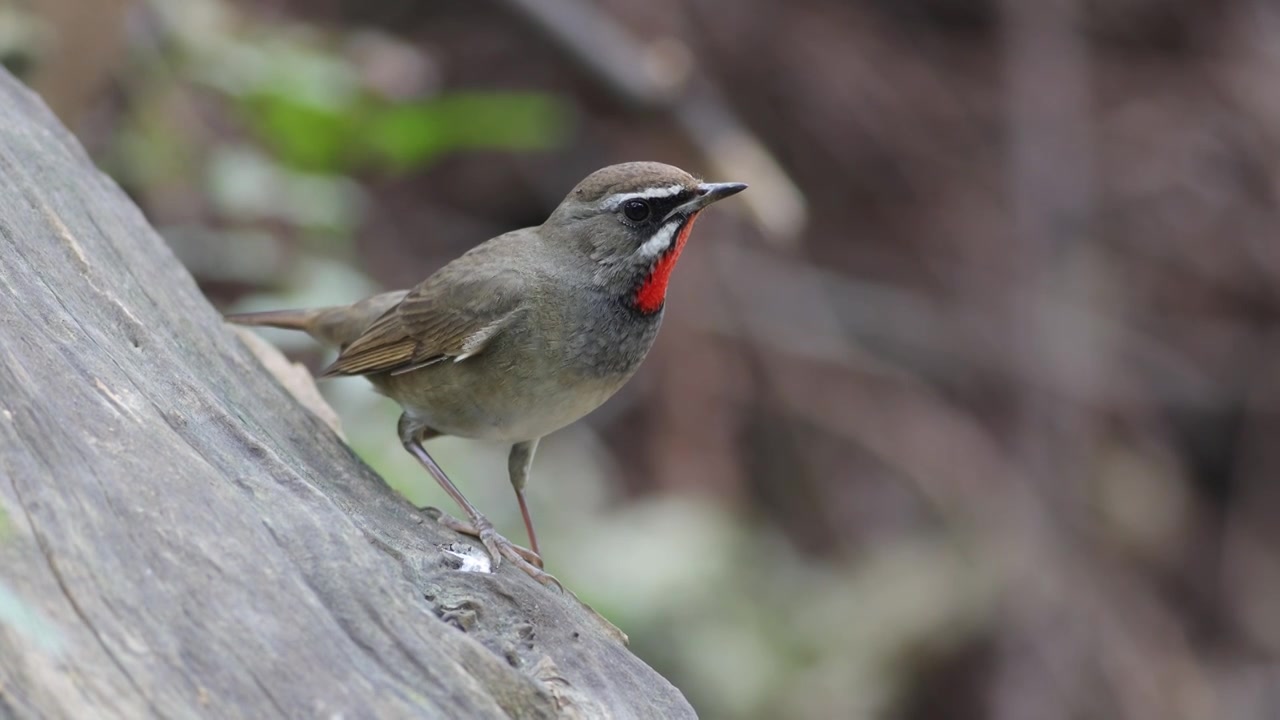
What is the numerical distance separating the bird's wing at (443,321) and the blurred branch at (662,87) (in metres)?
2.75

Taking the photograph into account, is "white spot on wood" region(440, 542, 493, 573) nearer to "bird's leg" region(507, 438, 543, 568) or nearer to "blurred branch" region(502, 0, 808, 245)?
"bird's leg" region(507, 438, 543, 568)

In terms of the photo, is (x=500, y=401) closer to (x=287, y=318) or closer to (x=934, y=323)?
(x=287, y=318)

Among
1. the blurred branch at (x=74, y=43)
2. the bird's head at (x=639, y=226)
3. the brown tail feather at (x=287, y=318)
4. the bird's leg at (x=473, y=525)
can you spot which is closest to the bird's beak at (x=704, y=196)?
the bird's head at (x=639, y=226)

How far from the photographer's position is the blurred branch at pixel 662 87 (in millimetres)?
Answer: 7559

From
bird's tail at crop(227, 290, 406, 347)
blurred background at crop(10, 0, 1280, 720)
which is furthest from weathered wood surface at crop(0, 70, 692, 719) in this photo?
blurred background at crop(10, 0, 1280, 720)

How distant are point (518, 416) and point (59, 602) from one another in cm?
224

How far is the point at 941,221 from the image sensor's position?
37.0 ft

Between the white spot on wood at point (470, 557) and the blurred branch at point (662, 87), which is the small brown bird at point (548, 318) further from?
the blurred branch at point (662, 87)

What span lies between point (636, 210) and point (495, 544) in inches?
50.4

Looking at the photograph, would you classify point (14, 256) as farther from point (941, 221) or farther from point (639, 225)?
point (941, 221)

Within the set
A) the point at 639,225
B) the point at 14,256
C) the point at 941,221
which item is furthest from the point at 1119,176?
the point at 14,256

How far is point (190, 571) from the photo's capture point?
271 centimetres

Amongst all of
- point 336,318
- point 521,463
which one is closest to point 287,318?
point 336,318

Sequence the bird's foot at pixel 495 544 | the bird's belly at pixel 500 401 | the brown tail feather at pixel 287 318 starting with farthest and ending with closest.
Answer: the brown tail feather at pixel 287 318
the bird's belly at pixel 500 401
the bird's foot at pixel 495 544
